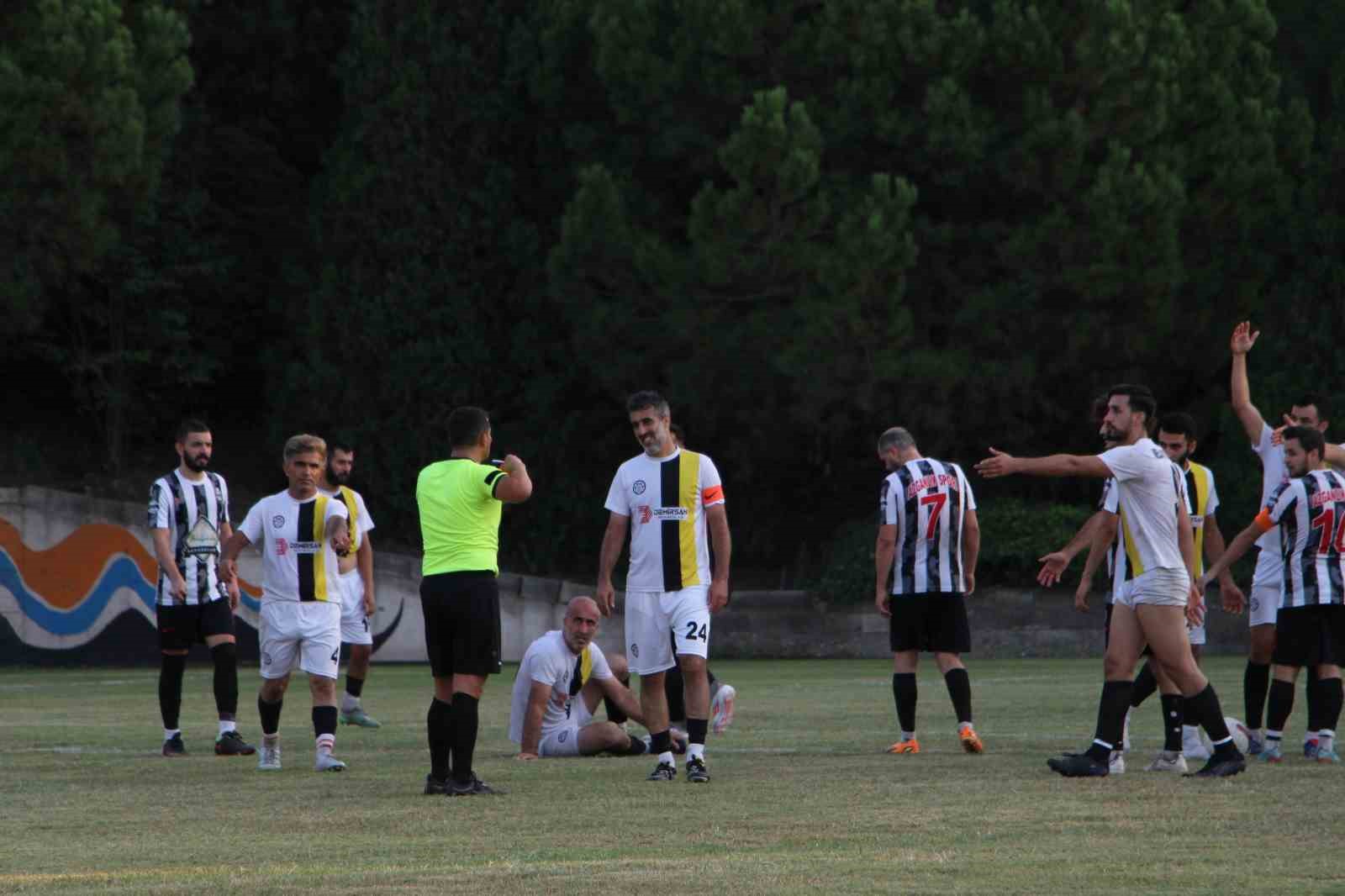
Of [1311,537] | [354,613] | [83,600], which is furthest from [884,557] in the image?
[83,600]

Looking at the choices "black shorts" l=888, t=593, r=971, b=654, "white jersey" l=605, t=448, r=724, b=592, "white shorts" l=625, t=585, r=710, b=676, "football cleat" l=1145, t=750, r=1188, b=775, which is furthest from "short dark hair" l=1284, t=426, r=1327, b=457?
"white shorts" l=625, t=585, r=710, b=676

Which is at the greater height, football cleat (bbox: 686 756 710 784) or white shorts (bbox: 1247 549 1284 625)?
white shorts (bbox: 1247 549 1284 625)

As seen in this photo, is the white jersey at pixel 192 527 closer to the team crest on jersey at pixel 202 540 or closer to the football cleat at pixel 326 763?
the team crest on jersey at pixel 202 540

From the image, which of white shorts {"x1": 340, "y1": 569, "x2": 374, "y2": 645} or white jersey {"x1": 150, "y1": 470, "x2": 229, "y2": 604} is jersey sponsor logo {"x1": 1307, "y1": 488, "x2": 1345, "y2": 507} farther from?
white shorts {"x1": 340, "y1": 569, "x2": 374, "y2": 645}

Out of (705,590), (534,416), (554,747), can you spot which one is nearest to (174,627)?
(554,747)

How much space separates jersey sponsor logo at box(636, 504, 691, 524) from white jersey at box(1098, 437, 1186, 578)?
234cm

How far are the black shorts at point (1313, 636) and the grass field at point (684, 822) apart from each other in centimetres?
76

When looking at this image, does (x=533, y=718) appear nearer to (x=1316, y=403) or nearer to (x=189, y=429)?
(x=189, y=429)

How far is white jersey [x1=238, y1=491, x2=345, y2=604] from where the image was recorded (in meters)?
12.3

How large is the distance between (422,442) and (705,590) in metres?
18.4

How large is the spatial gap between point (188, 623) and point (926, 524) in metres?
4.92

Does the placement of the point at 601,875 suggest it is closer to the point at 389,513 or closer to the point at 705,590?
the point at 705,590

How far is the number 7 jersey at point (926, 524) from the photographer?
1275 centimetres

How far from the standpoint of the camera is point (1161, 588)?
10.6 m
